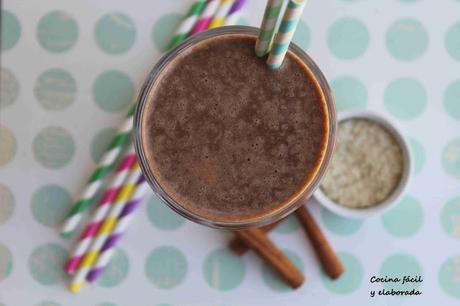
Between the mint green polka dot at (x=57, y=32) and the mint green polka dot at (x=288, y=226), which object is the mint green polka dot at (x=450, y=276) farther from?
the mint green polka dot at (x=57, y=32)

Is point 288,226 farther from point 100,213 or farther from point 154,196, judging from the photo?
point 100,213

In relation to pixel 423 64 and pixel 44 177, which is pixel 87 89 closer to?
pixel 44 177

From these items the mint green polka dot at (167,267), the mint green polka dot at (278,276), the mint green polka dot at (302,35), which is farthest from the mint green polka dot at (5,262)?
the mint green polka dot at (302,35)

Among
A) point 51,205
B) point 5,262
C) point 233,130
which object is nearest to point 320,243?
point 233,130

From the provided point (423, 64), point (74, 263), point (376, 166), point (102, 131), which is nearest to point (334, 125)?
point (376, 166)

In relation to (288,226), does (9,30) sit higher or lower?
higher

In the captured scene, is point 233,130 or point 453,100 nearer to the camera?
point 233,130
